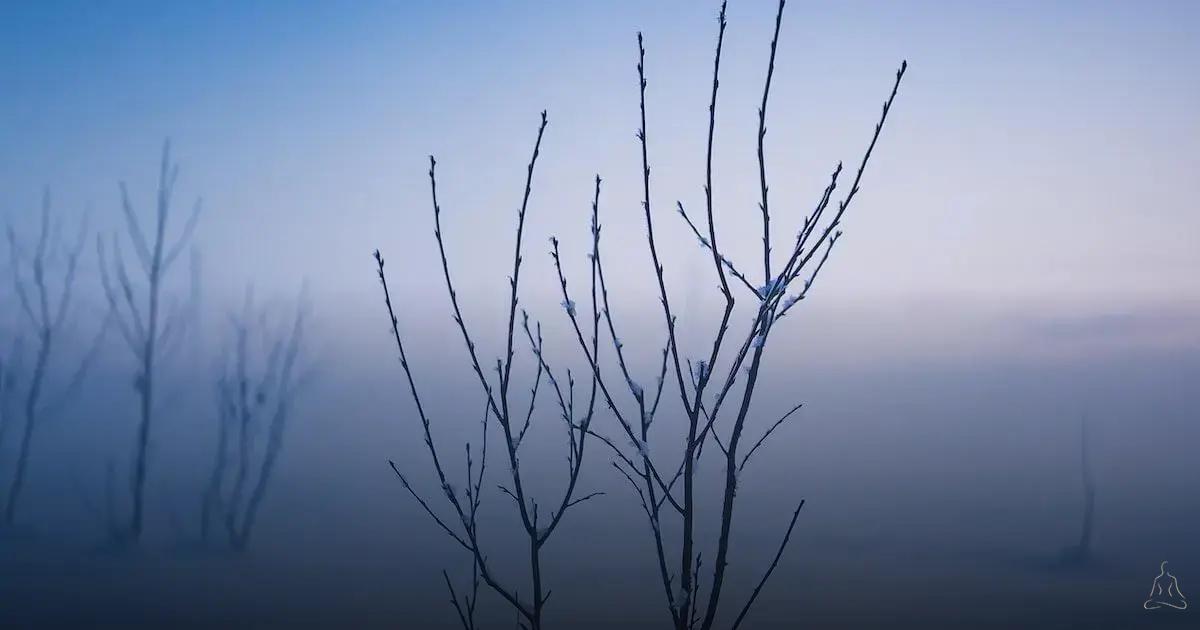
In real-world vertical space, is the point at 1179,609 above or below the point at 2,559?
below

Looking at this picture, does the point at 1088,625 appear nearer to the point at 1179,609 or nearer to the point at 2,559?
the point at 1179,609

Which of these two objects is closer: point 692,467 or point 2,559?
point 692,467

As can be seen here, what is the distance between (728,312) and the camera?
930mm

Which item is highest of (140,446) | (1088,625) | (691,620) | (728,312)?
(140,446)

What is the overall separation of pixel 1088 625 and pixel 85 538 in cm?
724

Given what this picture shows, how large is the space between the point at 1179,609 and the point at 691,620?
5544 millimetres

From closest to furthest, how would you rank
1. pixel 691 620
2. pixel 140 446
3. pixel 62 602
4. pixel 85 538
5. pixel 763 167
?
1. pixel 763 167
2. pixel 691 620
3. pixel 62 602
4. pixel 85 538
5. pixel 140 446

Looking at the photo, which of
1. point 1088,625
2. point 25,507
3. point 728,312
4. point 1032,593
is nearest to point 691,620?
point 728,312

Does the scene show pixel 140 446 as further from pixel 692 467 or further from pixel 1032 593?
pixel 1032 593

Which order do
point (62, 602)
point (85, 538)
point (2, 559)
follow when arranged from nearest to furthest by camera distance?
point (62, 602) → point (2, 559) → point (85, 538)

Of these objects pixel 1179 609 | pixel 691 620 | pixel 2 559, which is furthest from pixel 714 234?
pixel 2 559

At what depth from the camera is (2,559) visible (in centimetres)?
509

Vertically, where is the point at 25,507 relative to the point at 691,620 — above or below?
above

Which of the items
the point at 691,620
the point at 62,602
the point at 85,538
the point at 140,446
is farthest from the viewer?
the point at 140,446
